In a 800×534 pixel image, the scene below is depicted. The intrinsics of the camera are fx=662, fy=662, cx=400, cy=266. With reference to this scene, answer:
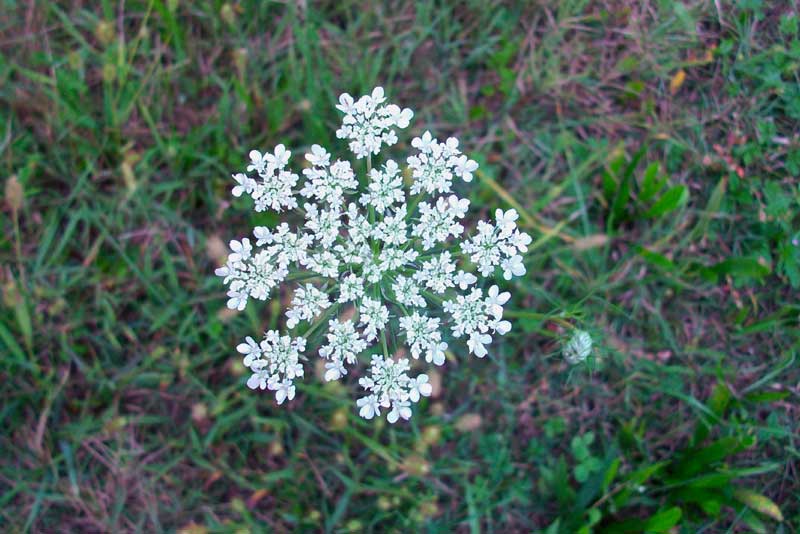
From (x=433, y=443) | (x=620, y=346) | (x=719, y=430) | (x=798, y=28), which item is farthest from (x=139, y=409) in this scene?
(x=798, y=28)

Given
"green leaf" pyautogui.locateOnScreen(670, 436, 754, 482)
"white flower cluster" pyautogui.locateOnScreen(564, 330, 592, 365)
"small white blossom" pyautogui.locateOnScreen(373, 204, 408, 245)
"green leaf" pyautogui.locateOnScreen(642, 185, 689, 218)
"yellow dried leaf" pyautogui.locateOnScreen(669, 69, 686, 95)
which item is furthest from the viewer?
"yellow dried leaf" pyautogui.locateOnScreen(669, 69, 686, 95)

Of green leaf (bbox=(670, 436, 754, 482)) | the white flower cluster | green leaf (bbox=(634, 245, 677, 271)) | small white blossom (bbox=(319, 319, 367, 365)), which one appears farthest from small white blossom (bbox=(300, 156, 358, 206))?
green leaf (bbox=(670, 436, 754, 482))

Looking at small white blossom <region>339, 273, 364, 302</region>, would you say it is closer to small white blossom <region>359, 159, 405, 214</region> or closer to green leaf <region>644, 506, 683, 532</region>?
small white blossom <region>359, 159, 405, 214</region>

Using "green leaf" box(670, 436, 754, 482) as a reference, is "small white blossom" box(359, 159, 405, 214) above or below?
above

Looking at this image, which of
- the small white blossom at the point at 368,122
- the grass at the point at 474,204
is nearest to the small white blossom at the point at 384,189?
the small white blossom at the point at 368,122

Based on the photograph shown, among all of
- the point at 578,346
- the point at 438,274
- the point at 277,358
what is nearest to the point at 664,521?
the point at 578,346

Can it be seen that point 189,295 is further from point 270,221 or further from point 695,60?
point 695,60
